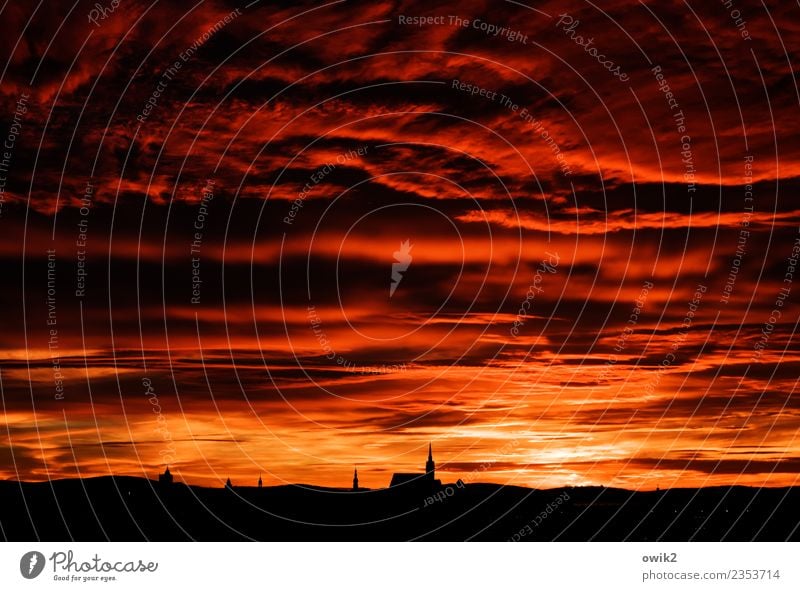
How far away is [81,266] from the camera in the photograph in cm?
2939

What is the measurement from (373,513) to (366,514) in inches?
11.6

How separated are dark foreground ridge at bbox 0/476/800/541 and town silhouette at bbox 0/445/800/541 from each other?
Answer: 36 mm

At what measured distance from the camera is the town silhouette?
29.7 meters

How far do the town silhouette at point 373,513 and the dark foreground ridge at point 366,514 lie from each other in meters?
0.04

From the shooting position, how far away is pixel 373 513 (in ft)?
101

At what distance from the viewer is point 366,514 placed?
3105 centimetres

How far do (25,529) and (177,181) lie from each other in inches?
365

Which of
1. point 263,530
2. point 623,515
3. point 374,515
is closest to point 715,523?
point 623,515

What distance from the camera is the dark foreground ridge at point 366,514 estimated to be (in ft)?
97.3

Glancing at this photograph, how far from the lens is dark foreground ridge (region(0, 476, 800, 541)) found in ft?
97.3
